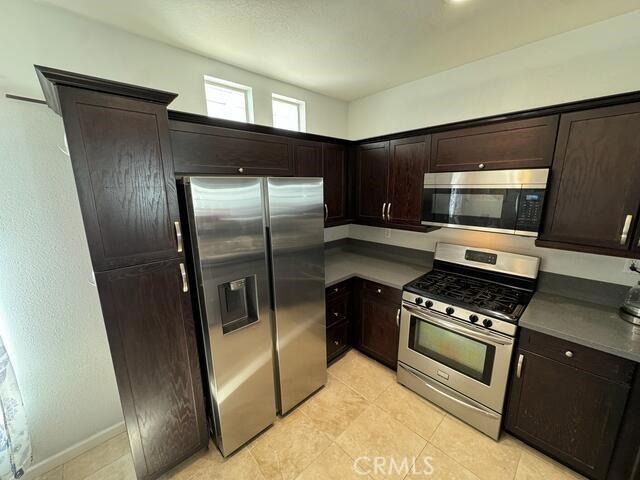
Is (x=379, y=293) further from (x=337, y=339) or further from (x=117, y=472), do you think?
(x=117, y=472)

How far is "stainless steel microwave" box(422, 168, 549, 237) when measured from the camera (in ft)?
5.44

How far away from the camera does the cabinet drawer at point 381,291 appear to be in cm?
223

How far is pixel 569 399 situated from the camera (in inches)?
58.6

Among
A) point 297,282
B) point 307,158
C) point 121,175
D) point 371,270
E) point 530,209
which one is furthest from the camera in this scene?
point 371,270

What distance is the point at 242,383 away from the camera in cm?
168

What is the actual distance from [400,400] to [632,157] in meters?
2.25

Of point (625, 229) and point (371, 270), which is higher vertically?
point (625, 229)

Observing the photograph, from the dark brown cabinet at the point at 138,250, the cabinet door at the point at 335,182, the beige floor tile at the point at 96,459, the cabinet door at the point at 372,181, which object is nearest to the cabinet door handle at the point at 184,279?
the dark brown cabinet at the point at 138,250

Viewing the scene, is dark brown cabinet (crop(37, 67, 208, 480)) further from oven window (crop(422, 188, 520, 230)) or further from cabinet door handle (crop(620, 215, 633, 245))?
cabinet door handle (crop(620, 215, 633, 245))

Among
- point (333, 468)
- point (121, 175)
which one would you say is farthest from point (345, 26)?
point (333, 468)

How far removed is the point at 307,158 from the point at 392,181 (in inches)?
34.0

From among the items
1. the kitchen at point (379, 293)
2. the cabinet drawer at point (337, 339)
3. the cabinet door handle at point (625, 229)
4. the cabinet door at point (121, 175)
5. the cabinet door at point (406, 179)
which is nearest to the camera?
the cabinet door at point (121, 175)

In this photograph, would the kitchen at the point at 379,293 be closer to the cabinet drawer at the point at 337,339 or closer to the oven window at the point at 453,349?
the oven window at the point at 453,349

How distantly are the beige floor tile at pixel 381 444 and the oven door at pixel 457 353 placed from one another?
49 cm
